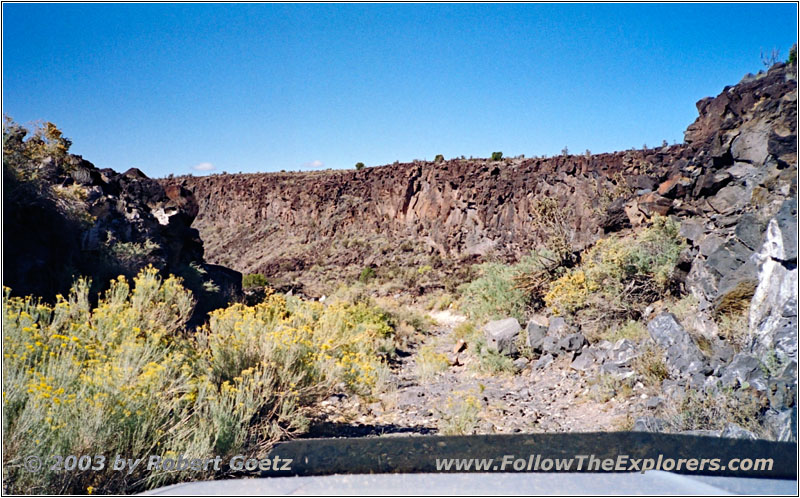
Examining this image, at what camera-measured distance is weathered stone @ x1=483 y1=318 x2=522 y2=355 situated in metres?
9.17

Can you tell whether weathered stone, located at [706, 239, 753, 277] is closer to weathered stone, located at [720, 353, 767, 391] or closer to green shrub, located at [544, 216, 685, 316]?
green shrub, located at [544, 216, 685, 316]

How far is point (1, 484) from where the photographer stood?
9.11 ft

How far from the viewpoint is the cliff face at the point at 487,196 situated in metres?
8.41

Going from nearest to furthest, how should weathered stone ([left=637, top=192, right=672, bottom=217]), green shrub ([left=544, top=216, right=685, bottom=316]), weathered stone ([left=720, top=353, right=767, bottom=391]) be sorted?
weathered stone ([left=720, top=353, right=767, bottom=391]) → green shrub ([left=544, top=216, right=685, bottom=316]) → weathered stone ([left=637, top=192, right=672, bottom=217])

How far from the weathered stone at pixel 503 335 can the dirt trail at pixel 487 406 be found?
53 cm

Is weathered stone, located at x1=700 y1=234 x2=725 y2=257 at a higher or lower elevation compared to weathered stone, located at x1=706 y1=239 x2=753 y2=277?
higher

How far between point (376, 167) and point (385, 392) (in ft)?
98.8

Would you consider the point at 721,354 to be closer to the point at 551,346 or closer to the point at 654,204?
the point at 551,346

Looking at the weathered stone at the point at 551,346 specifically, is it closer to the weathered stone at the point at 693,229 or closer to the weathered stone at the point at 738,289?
the weathered stone at the point at 738,289

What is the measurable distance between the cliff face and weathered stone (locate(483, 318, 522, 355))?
140 inches

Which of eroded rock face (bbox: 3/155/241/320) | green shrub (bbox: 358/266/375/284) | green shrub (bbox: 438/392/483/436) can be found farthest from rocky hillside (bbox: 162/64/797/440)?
green shrub (bbox: 358/266/375/284)

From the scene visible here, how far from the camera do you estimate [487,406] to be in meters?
6.58

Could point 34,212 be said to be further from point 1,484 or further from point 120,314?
point 1,484

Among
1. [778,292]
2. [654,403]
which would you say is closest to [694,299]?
[778,292]
